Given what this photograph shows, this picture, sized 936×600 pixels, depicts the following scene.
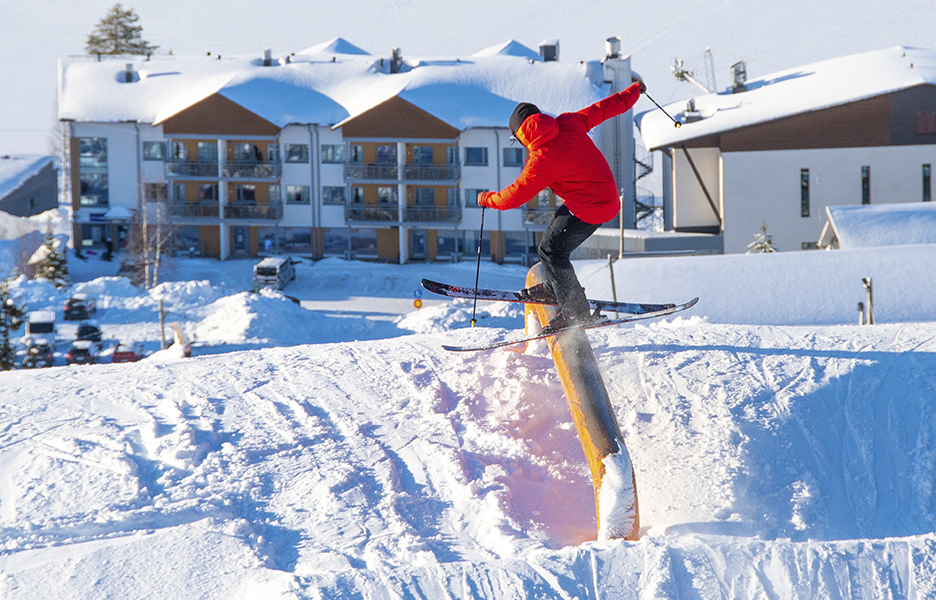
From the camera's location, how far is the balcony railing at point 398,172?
109 ft

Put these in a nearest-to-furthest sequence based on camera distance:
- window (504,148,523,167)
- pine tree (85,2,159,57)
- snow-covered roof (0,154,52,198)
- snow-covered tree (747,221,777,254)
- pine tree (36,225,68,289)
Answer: snow-covered tree (747,221,777,254), pine tree (36,225,68,289), window (504,148,523,167), snow-covered roof (0,154,52,198), pine tree (85,2,159,57)

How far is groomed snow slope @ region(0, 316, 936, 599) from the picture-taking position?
4758 mm

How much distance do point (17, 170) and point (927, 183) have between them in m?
40.2

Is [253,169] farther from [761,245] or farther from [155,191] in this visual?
[761,245]

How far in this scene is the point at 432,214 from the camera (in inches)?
1318

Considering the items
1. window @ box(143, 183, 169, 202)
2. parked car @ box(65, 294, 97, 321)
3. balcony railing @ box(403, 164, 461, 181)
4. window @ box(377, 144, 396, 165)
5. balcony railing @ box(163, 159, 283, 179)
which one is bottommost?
parked car @ box(65, 294, 97, 321)

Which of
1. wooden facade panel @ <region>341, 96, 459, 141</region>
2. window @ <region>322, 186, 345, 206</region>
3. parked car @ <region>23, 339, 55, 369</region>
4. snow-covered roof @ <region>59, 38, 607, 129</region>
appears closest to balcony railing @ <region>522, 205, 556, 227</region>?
snow-covered roof @ <region>59, 38, 607, 129</region>

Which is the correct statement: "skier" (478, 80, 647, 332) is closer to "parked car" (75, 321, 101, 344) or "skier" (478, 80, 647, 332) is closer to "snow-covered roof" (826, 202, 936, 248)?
"snow-covered roof" (826, 202, 936, 248)

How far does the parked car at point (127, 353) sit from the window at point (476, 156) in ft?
50.7

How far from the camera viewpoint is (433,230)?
112 ft

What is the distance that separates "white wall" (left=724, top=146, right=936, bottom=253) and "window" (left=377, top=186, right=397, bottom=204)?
1282 cm

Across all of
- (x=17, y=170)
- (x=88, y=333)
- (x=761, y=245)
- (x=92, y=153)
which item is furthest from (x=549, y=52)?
(x=17, y=170)

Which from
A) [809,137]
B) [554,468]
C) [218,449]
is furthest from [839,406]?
[809,137]

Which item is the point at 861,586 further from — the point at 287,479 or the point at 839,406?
the point at 287,479
